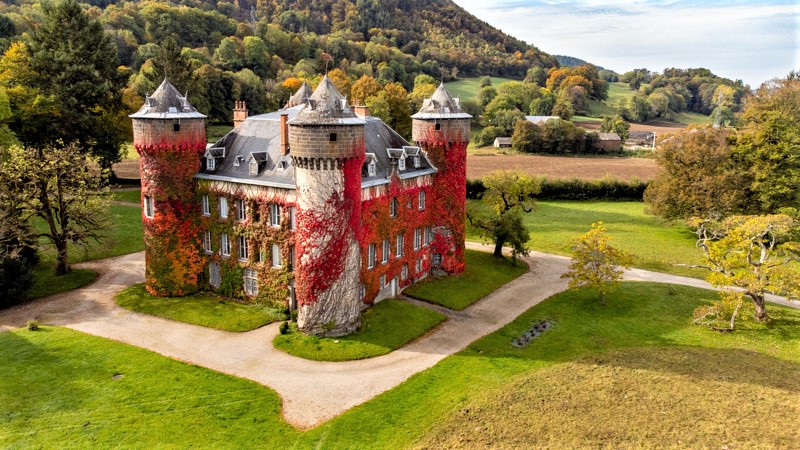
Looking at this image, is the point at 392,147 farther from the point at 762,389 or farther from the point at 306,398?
the point at 762,389

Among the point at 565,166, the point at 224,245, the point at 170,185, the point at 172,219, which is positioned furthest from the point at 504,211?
the point at 565,166

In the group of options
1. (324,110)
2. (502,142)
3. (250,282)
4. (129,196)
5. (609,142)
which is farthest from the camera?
(502,142)

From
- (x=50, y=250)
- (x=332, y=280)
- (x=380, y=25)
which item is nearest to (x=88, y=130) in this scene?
(x=50, y=250)

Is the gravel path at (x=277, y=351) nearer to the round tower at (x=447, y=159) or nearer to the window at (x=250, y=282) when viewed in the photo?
the window at (x=250, y=282)

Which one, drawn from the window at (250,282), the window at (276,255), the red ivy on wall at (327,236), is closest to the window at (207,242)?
the window at (250,282)

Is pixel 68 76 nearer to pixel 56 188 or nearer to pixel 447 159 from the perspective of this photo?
pixel 56 188
